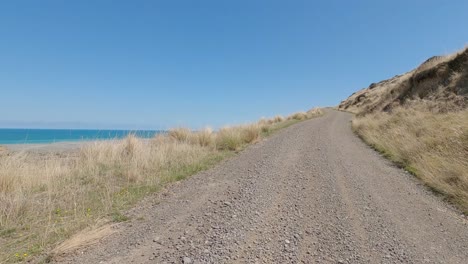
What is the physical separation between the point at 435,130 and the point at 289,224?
27.2 feet

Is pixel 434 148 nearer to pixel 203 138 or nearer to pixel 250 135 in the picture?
pixel 250 135

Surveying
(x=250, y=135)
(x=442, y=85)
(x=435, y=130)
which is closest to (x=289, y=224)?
(x=435, y=130)

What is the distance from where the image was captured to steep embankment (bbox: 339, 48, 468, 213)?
232 inches

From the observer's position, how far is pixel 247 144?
11.8 m

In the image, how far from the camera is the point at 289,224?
3.76 meters

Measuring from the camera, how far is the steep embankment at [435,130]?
5.90 metres

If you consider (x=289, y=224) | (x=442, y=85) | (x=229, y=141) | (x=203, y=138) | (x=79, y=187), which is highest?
(x=442, y=85)

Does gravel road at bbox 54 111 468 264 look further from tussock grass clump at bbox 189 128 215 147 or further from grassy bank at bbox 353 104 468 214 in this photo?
tussock grass clump at bbox 189 128 215 147

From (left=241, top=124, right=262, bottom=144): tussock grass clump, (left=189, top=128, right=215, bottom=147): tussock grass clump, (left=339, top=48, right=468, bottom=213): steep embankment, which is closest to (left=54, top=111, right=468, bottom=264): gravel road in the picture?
(left=339, top=48, right=468, bottom=213): steep embankment

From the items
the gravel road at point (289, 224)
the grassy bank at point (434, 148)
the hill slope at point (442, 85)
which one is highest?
the hill slope at point (442, 85)

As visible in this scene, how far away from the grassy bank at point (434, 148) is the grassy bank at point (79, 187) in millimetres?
5524

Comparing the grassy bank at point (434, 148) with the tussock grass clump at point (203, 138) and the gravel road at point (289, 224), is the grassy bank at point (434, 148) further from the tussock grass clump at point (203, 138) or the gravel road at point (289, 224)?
the tussock grass clump at point (203, 138)

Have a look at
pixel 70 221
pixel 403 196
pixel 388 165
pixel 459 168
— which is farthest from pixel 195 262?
pixel 388 165

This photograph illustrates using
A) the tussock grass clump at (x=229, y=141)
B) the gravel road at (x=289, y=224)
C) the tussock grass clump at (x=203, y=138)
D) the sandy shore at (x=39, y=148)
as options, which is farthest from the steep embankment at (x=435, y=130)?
the sandy shore at (x=39, y=148)
